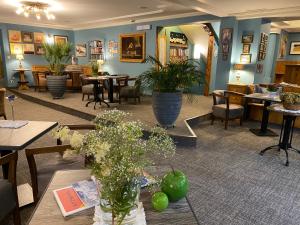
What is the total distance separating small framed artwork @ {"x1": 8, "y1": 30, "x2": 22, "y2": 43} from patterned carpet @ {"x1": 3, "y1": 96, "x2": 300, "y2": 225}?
6.45 m

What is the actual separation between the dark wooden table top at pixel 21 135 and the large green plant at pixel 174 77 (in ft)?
6.25

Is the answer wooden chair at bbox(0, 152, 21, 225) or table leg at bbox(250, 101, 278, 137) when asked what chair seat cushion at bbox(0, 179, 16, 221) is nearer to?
wooden chair at bbox(0, 152, 21, 225)

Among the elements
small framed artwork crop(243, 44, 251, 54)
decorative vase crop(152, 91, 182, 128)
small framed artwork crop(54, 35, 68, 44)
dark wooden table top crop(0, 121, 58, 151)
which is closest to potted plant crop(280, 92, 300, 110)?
decorative vase crop(152, 91, 182, 128)

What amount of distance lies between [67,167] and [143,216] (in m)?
1.09

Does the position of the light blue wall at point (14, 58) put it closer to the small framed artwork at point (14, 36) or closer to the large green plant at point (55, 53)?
the small framed artwork at point (14, 36)

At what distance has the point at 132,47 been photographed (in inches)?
314

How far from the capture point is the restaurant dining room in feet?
3.61

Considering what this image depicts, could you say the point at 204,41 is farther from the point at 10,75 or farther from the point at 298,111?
the point at 10,75

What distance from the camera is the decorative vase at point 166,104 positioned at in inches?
148

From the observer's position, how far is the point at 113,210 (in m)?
0.91

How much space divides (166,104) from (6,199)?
8.72ft

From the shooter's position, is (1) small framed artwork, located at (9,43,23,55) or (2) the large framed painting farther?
(1) small framed artwork, located at (9,43,23,55)

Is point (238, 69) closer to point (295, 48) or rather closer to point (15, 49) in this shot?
point (295, 48)

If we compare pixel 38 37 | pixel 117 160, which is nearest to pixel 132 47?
pixel 38 37
